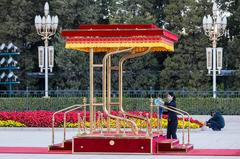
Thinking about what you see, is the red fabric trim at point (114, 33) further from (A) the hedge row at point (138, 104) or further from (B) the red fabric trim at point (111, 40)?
(A) the hedge row at point (138, 104)

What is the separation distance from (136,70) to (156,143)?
91.1 ft

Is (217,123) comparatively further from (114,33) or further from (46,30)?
(46,30)

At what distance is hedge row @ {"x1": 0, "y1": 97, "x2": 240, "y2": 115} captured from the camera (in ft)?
132

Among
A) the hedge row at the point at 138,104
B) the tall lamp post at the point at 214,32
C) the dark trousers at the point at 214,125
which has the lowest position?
the dark trousers at the point at 214,125

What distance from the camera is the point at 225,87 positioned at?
A: 47656mm

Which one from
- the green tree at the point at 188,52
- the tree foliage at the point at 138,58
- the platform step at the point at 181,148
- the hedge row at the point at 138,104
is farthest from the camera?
the tree foliage at the point at 138,58

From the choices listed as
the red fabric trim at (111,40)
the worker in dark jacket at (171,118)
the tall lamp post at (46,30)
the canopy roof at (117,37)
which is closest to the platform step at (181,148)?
the worker in dark jacket at (171,118)

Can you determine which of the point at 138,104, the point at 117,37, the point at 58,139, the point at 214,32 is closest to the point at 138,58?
the point at 138,104

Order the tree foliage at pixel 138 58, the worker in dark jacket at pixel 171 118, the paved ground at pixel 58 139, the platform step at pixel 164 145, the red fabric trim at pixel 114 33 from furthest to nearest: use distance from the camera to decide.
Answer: the tree foliage at pixel 138 58 → the worker in dark jacket at pixel 171 118 → the platform step at pixel 164 145 → the red fabric trim at pixel 114 33 → the paved ground at pixel 58 139

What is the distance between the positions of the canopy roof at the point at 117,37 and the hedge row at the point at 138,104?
20.0m

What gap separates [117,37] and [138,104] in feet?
67.3

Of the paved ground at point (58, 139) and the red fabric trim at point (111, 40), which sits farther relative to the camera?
the red fabric trim at point (111, 40)

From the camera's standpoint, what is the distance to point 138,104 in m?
40.4

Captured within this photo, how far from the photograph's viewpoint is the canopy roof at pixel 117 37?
1995 cm
